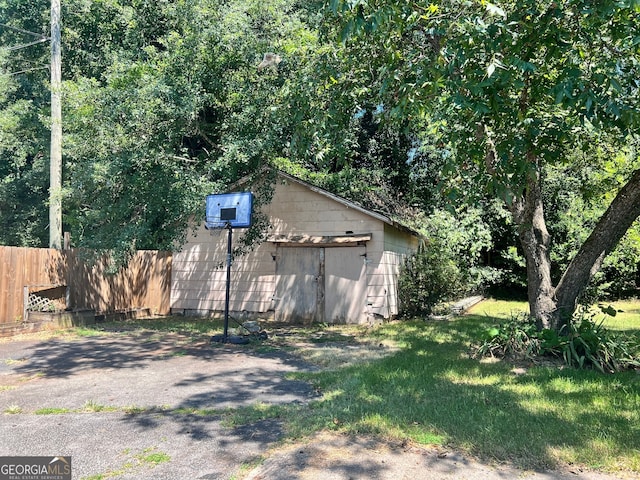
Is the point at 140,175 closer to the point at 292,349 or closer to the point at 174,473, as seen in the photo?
the point at 292,349

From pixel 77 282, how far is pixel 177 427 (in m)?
8.51

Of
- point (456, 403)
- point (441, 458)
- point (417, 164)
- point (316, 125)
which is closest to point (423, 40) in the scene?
point (316, 125)

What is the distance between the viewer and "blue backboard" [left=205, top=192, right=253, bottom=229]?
8484 mm

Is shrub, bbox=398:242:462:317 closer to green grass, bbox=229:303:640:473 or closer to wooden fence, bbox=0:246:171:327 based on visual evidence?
green grass, bbox=229:303:640:473

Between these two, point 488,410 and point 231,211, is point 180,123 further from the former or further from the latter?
point 488,410

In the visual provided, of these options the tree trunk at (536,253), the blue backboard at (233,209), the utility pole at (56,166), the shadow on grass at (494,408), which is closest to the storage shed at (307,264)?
the blue backboard at (233,209)

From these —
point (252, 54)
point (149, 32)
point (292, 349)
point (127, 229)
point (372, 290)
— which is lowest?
point (292, 349)

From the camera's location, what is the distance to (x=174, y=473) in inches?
125

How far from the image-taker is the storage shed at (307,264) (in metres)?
11.4

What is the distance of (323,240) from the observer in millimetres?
11648

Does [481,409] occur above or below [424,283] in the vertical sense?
below

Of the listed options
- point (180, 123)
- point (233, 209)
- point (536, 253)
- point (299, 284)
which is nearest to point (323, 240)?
point (299, 284)

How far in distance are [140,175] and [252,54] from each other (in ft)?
13.1

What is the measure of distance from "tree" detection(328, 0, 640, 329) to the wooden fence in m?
8.25
